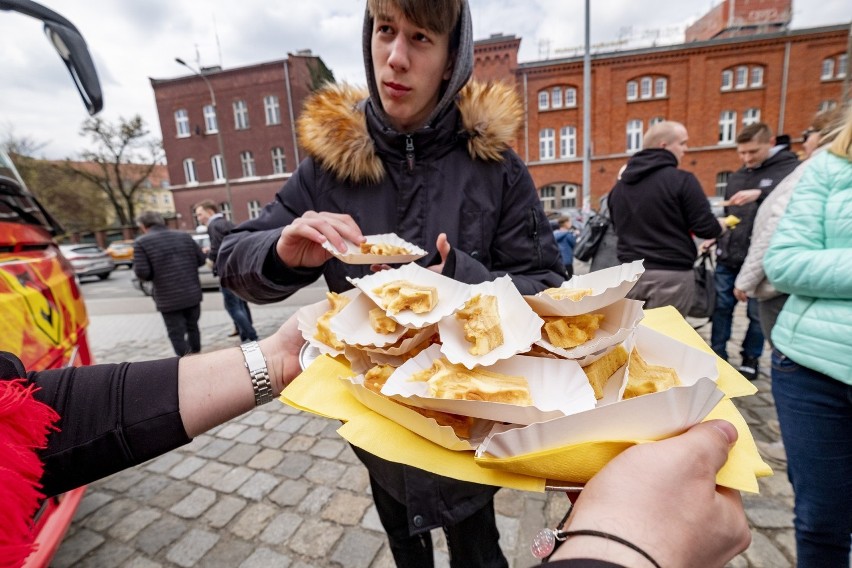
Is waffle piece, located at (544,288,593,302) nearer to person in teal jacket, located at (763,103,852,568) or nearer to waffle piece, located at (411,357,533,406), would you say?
waffle piece, located at (411,357,533,406)

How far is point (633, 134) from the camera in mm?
25766

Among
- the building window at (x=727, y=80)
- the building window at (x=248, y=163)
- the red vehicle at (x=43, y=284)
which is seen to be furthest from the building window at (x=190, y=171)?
the building window at (x=727, y=80)

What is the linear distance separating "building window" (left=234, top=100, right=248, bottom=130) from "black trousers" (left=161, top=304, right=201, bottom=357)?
26.6m

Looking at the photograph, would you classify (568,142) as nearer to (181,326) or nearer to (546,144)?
(546,144)

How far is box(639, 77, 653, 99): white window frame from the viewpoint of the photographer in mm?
25156

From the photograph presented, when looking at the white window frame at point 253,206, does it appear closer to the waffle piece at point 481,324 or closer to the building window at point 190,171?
the building window at point 190,171

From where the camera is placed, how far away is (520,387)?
78 centimetres

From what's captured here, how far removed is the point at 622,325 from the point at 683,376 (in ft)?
0.61

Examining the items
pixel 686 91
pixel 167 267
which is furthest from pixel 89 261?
pixel 686 91

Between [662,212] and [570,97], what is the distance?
26.1m

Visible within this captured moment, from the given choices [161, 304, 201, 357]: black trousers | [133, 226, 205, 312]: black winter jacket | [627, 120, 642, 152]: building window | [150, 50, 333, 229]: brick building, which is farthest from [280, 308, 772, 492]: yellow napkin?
[627, 120, 642, 152]: building window

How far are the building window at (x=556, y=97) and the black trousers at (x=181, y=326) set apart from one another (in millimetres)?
26220

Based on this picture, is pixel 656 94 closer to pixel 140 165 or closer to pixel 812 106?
pixel 812 106

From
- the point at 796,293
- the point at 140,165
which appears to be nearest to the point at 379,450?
the point at 796,293
